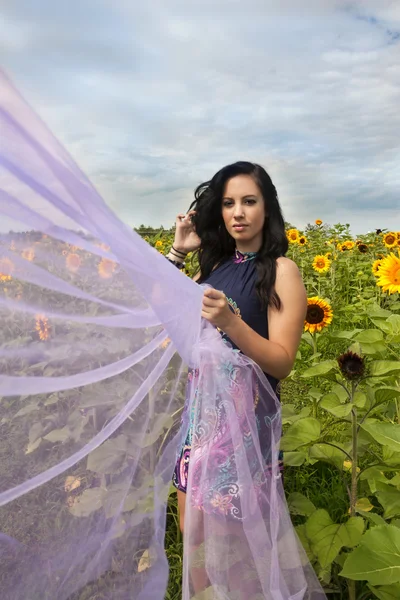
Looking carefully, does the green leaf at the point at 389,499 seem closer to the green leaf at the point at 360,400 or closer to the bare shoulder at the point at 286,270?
the green leaf at the point at 360,400

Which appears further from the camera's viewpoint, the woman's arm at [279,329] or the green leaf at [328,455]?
the green leaf at [328,455]

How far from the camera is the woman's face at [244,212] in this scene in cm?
149

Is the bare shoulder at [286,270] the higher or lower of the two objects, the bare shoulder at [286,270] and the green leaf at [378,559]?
the higher

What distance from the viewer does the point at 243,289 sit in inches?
57.7

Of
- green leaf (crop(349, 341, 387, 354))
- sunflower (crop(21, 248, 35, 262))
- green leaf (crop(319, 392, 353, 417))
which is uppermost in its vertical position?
sunflower (crop(21, 248, 35, 262))

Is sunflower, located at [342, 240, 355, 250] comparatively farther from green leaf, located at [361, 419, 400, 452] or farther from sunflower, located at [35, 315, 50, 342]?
sunflower, located at [35, 315, 50, 342]

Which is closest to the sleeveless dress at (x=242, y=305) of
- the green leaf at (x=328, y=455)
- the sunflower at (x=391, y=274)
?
the green leaf at (x=328, y=455)

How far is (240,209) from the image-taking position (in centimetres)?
150

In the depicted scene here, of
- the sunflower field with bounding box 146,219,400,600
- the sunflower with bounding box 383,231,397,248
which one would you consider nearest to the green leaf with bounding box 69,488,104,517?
the sunflower field with bounding box 146,219,400,600

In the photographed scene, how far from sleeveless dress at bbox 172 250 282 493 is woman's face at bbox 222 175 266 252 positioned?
0.11 feet

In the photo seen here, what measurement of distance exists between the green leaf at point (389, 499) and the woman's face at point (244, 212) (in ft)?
2.17

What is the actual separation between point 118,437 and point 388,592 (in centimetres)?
71

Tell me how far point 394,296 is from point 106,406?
110 inches

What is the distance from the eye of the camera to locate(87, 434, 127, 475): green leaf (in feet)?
4.21
